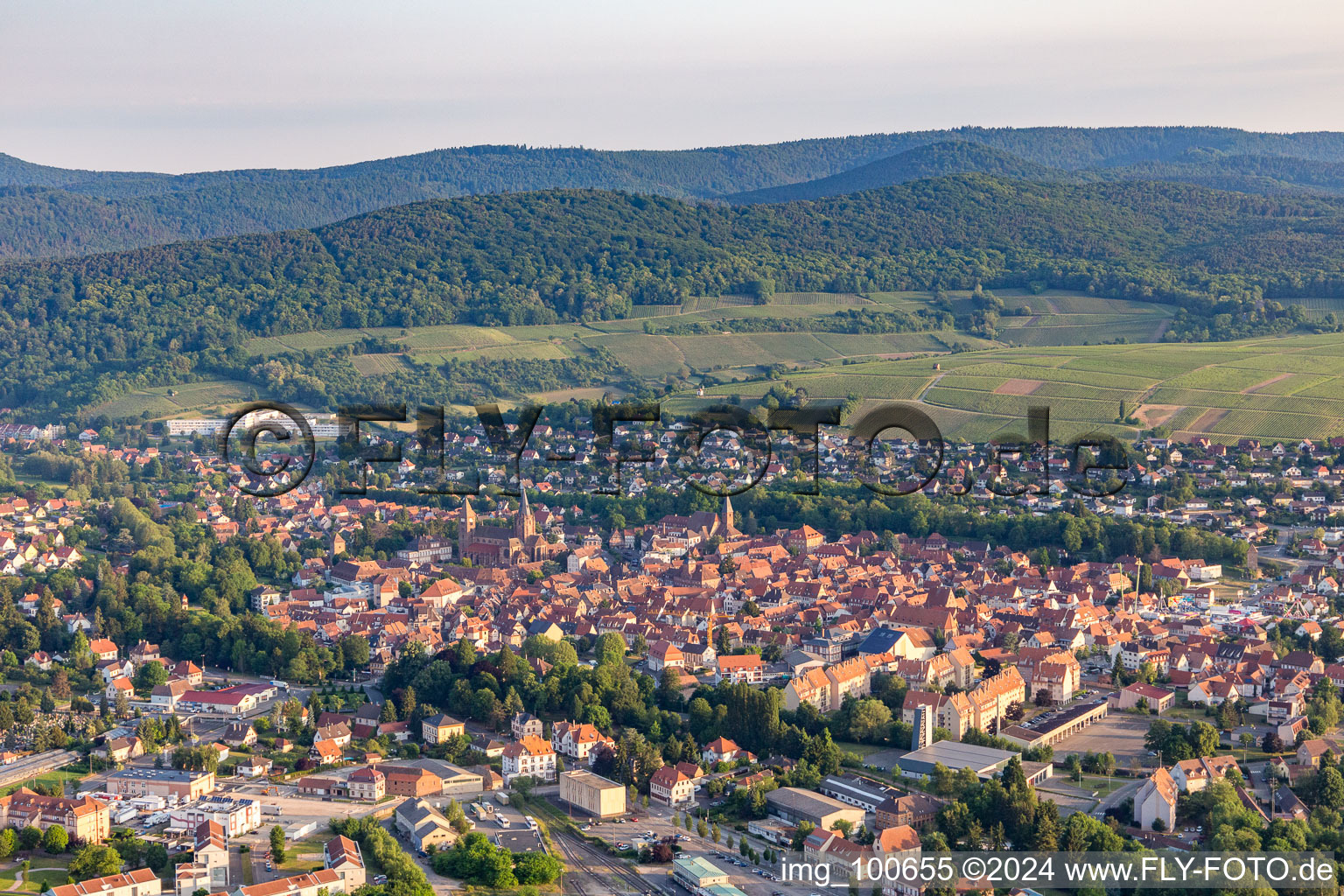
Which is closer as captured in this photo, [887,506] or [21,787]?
[21,787]

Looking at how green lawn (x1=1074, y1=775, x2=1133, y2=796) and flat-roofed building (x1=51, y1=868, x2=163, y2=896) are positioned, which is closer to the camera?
flat-roofed building (x1=51, y1=868, x2=163, y2=896)

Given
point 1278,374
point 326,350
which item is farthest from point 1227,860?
point 326,350

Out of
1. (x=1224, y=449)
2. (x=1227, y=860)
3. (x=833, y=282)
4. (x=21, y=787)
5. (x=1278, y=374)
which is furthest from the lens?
(x=833, y=282)

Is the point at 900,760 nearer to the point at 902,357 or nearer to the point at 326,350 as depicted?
the point at 902,357

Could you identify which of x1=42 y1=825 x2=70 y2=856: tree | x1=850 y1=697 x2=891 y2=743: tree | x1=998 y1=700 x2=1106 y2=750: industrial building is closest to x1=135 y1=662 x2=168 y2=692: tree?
x1=42 y1=825 x2=70 y2=856: tree

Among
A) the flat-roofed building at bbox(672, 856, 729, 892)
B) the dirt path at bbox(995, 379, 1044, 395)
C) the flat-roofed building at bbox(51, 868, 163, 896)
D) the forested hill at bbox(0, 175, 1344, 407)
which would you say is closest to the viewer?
the flat-roofed building at bbox(51, 868, 163, 896)

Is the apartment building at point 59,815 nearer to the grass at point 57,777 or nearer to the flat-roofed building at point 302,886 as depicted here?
the grass at point 57,777

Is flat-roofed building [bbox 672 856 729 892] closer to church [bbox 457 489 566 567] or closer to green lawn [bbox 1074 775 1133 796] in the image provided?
green lawn [bbox 1074 775 1133 796]

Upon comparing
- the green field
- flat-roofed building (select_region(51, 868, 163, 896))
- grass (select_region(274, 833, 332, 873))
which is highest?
the green field
